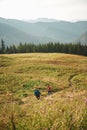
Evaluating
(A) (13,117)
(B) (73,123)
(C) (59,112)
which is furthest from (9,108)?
(B) (73,123)

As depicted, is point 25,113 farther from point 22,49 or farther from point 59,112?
point 22,49

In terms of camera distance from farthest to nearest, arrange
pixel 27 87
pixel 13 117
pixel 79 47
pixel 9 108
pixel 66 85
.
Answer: pixel 79 47
pixel 66 85
pixel 27 87
pixel 9 108
pixel 13 117

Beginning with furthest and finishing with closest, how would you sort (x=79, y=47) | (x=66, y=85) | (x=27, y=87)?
1. (x=79, y=47)
2. (x=66, y=85)
3. (x=27, y=87)

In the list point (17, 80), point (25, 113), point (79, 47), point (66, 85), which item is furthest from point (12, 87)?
point (79, 47)

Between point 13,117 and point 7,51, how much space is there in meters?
129

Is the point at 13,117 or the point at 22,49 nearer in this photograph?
the point at 13,117

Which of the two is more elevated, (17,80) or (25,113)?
(25,113)

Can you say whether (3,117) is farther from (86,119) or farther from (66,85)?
(66,85)

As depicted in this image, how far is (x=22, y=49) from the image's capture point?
454 ft

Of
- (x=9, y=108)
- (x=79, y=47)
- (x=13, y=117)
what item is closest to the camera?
(x=13, y=117)

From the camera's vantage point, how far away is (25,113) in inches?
296

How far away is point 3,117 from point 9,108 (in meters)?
0.70

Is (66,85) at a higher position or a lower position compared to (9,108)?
Result: lower

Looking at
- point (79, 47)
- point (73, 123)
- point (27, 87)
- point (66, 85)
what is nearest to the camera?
point (73, 123)
